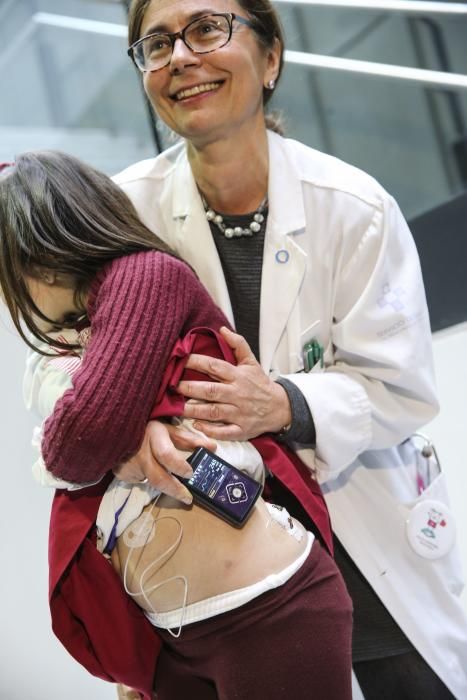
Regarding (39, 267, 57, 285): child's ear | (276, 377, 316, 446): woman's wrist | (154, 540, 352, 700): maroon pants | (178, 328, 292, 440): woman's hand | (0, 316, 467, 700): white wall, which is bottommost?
(0, 316, 467, 700): white wall

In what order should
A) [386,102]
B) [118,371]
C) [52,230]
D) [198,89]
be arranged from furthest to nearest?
[386,102] → [198,89] → [52,230] → [118,371]

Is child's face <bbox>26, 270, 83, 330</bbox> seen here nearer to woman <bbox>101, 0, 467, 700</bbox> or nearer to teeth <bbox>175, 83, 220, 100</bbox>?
woman <bbox>101, 0, 467, 700</bbox>

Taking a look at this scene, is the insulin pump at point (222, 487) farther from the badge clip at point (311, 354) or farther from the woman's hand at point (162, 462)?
the badge clip at point (311, 354)

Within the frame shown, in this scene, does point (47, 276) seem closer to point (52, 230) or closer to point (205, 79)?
point (52, 230)

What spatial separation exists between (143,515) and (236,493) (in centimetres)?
14

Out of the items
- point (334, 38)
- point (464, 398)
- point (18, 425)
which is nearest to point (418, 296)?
point (464, 398)

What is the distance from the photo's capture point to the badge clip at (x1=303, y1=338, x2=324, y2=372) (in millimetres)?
1518

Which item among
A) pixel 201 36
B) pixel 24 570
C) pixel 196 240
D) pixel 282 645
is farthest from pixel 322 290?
pixel 24 570

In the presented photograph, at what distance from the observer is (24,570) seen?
204 cm

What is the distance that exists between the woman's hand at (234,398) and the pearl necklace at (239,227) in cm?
32

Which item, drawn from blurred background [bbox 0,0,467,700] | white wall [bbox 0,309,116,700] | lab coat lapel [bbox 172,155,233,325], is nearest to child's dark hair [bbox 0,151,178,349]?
lab coat lapel [bbox 172,155,233,325]

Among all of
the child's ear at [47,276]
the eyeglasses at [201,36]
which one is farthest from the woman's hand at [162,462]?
the eyeglasses at [201,36]

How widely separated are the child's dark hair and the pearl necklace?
249 mm

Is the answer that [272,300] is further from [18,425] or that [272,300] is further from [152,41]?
[18,425]
